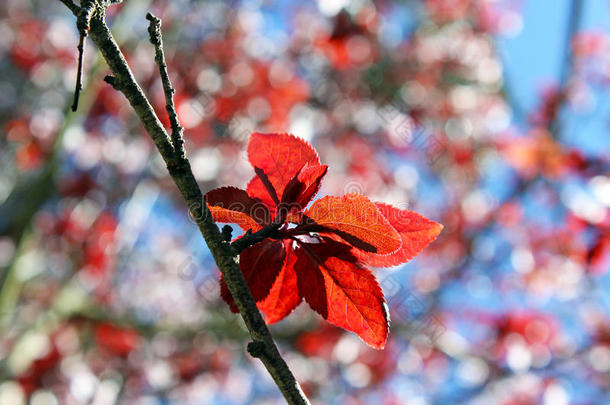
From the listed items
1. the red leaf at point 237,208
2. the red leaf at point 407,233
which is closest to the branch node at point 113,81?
the red leaf at point 237,208

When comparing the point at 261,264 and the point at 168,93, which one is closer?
the point at 168,93

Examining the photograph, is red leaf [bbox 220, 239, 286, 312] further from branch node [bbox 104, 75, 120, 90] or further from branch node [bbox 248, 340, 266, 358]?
branch node [bbox 104, 75, 120, 90]

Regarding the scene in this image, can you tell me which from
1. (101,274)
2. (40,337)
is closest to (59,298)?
(40,337)

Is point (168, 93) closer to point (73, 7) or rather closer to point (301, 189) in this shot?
point (73, 7)

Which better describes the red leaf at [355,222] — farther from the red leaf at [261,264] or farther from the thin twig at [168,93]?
the thin twig at [168,93]

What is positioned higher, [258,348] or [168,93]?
[168,93]

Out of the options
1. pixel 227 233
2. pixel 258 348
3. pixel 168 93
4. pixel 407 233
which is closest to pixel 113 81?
pixel 168 93
